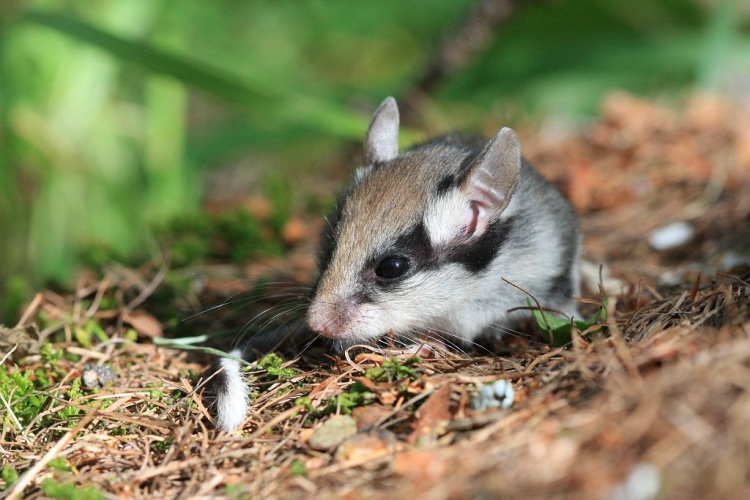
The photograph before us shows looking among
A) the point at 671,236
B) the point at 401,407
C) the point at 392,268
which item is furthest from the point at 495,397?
the point at 671,236

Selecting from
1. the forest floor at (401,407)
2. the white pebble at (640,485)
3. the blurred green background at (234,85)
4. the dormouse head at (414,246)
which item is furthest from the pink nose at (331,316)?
the blurred green background at (234,85)

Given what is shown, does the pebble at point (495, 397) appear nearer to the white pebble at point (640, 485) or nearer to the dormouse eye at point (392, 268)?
the white pebble at point (640, 485)

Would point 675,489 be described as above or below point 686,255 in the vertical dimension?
above

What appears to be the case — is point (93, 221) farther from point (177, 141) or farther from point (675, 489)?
point (675, 489)

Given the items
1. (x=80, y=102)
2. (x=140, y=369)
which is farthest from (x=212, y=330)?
(x=80, y=102)

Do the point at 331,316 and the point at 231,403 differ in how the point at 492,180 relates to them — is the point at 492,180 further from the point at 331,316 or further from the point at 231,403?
the point at 231,403

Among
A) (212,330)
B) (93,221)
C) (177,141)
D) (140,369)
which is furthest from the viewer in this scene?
(177,141)
